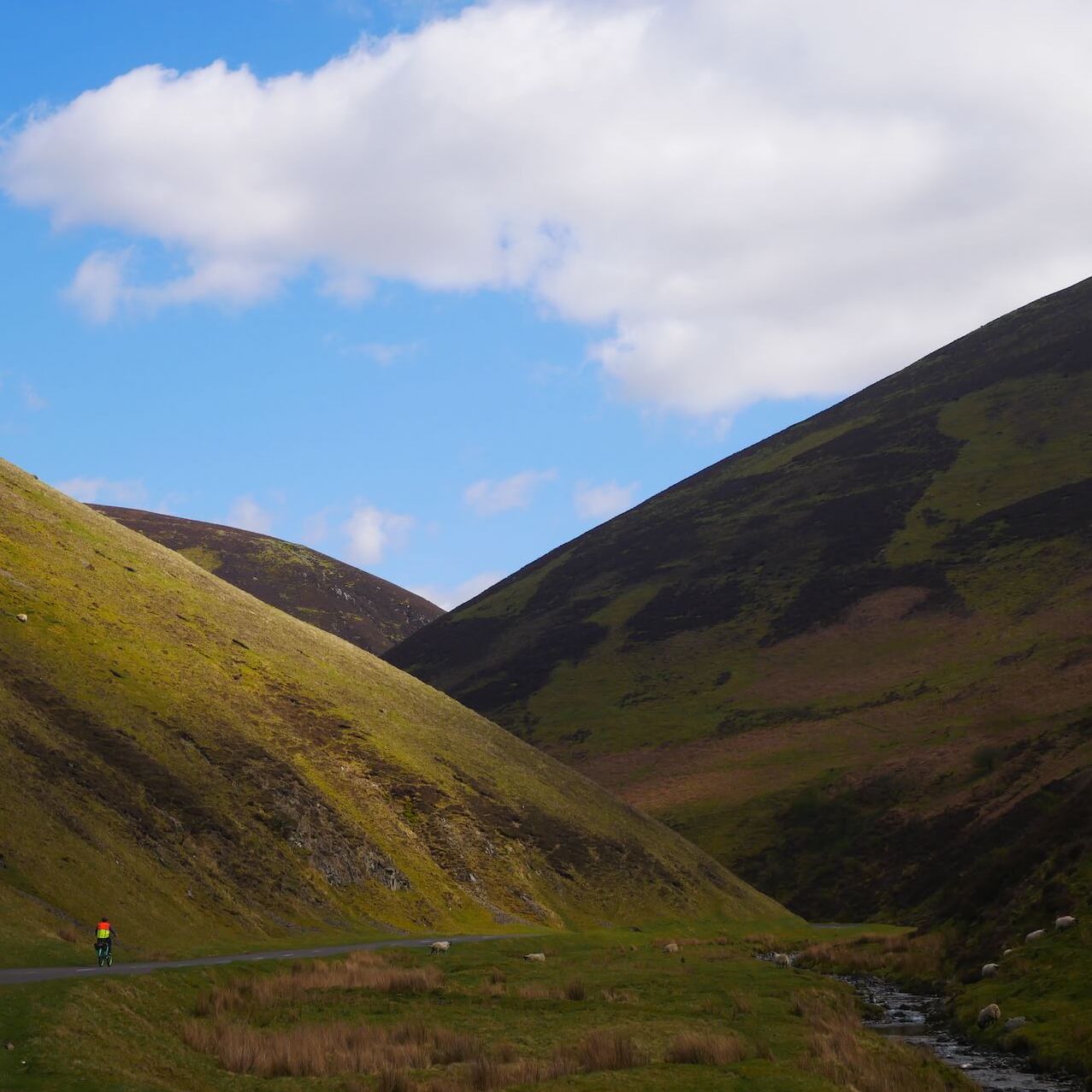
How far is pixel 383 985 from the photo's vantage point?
37531 millimetres

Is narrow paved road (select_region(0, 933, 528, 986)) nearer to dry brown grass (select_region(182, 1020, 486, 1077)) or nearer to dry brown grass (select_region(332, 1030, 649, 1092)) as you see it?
dry brown grass (select_region(182, 1020, 486, 1077))

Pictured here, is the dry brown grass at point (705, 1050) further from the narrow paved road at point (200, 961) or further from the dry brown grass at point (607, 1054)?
the narrow paved road at point (200, 961)

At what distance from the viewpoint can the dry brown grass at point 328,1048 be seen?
2431cm

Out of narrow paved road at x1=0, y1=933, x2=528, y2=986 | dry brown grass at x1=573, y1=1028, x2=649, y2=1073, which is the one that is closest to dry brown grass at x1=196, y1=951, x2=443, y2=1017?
narrow paved road at x1=0, y1=933, x2=528, y2=986

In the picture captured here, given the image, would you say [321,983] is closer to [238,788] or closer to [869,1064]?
[869,1064]

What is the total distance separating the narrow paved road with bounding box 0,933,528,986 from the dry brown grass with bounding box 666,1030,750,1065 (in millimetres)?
14591

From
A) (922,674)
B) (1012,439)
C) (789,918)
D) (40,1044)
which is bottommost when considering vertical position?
(789,918)

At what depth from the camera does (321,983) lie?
36.8 meters

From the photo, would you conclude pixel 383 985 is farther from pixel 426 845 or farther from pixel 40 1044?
pixel 426 845

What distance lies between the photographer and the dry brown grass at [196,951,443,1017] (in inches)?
1238

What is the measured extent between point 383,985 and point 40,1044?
18029 millimetres

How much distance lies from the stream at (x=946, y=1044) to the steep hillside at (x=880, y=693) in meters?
5.73

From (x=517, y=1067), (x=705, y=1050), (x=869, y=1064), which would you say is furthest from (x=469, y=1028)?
(x=869, y=1064)

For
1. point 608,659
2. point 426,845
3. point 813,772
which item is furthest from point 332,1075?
point 608,659
